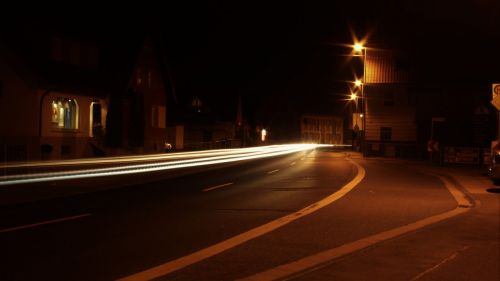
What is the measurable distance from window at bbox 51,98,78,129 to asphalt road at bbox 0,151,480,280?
16.1 meters

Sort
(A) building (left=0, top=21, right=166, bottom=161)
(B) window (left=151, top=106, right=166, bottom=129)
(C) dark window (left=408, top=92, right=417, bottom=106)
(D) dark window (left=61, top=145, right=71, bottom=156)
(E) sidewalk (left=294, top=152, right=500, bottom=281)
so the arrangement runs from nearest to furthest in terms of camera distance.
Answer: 1. (E) sidewalk (left=294, top=152, right=500, bottom=281)
2. (A) building (left=0, top=21, right=166, bottom=161)
3. (D) dark window (left=61, top=145, right=71, bottom=156)
4. (B) window (left=151, top=106, right=166, bottom=129)
5. (C) dark window (left=408, top=92, right=417, bottom=106)

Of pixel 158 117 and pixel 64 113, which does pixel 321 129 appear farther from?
pixel 64 113

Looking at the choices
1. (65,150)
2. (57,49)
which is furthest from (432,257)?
(57,49)

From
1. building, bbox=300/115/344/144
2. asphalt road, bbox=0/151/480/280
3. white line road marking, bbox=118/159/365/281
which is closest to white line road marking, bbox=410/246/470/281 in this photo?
asphalt road, bbox=0/151/480/280

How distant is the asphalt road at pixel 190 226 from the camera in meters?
8.21

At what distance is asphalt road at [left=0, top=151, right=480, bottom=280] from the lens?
8.21 m

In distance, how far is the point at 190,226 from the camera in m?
Answer: 11.7

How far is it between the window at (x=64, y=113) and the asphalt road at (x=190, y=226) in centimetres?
1609

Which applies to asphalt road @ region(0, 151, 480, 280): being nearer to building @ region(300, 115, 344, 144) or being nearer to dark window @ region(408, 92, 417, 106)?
dark window @ region(408, 92, 417, 106)

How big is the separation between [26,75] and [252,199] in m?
21.1

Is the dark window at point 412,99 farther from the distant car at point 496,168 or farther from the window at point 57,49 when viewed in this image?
the distant car at point 496,168

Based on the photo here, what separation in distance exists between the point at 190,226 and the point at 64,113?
87.5 feet

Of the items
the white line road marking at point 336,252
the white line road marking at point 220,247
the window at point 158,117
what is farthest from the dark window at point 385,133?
the white line road marking at point 336,252

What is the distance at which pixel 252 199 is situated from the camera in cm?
1661
